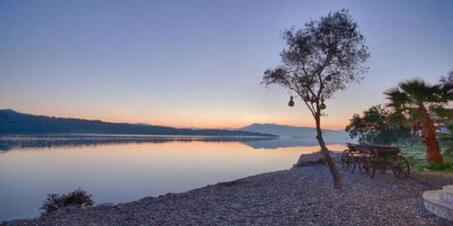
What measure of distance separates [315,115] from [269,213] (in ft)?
16.9

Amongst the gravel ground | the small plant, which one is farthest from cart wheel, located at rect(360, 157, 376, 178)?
the small plant

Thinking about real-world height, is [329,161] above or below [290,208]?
above

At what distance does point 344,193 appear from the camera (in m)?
11.6

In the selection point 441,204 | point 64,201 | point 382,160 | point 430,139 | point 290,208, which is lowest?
point 64,201

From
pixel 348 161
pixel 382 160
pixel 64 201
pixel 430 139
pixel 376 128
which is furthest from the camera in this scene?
pixel 376 128

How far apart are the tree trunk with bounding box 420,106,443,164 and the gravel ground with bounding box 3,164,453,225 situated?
12.0 ft

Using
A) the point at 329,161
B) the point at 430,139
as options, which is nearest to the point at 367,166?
the point at 329,161

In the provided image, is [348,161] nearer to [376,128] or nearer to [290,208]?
[290,208]

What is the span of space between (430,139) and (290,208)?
37.3ft

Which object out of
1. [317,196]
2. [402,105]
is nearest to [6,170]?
[317,196]

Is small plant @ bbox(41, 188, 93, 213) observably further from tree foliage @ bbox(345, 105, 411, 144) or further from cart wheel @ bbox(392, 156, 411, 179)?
tree foliage @ bbox(345, 105, 411, 144)

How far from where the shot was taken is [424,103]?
17.7 metres

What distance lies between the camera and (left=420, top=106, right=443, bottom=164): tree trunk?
17.3m

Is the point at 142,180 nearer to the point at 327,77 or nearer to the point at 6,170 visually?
the point at 6,170
